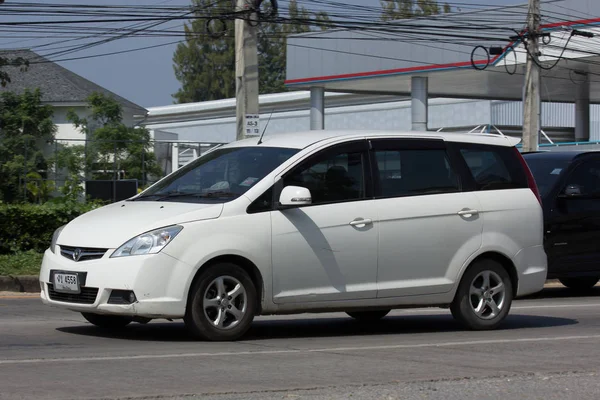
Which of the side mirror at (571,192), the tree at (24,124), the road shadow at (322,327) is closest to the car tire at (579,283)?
the side mirror at (571,192)

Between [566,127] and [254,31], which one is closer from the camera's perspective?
[254,31]

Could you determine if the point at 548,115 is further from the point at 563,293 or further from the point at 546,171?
the point at 546,171

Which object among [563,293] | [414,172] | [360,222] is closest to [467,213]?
[414,172]

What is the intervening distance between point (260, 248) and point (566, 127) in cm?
5613

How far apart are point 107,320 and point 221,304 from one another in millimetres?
1434

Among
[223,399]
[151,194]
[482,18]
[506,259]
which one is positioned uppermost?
[482,18]

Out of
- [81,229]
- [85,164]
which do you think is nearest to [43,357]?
[81,229]

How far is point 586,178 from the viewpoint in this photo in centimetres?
1413

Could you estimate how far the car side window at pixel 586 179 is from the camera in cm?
1395

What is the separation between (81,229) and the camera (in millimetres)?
8492

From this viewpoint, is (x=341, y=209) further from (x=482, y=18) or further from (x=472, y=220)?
(x=482, y=18)

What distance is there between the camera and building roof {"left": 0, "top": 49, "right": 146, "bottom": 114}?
47.9 m

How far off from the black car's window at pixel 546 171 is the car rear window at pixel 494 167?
3616mm

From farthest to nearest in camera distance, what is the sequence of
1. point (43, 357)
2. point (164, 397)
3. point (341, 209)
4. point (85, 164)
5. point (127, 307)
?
point (85, 164) → point (341, 209) → point (127, 307) → point (43, 357) → point (164, 397)
